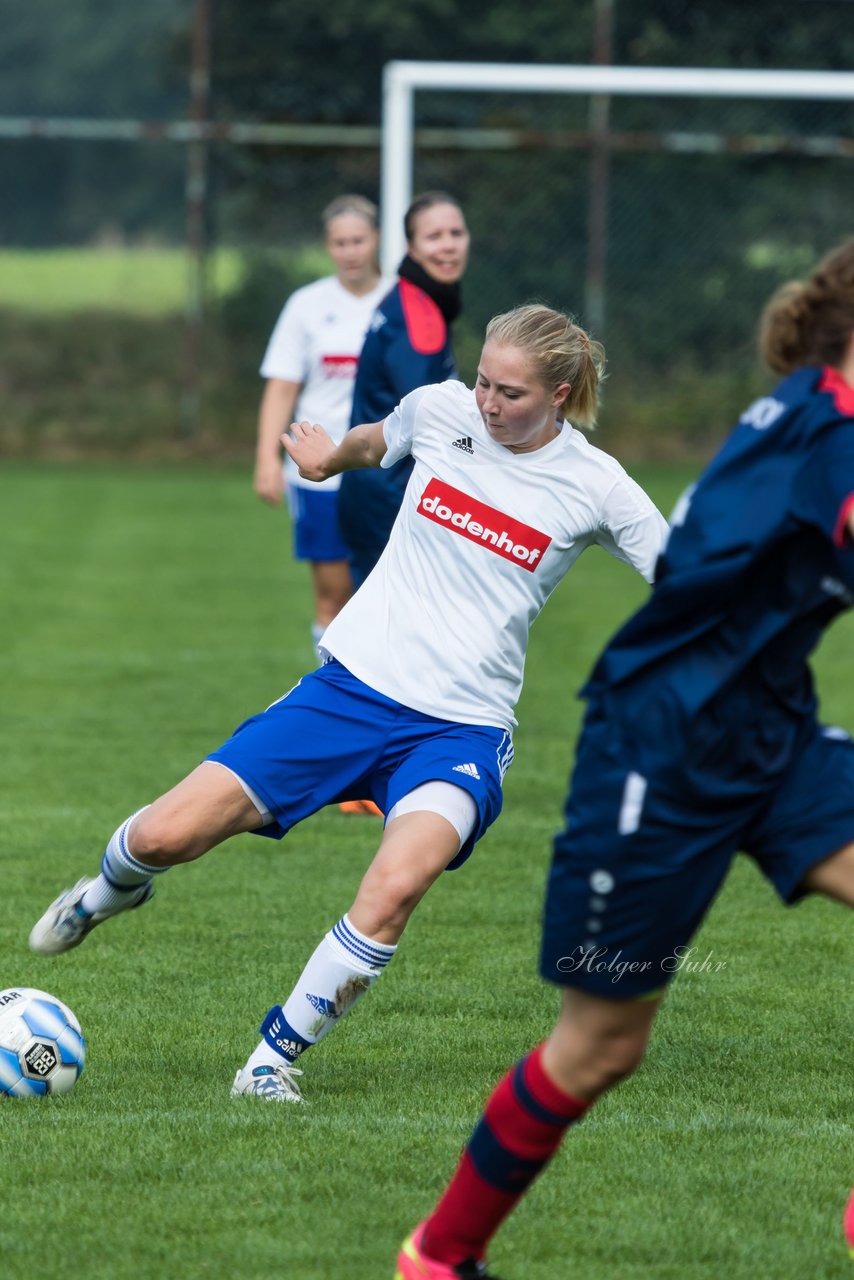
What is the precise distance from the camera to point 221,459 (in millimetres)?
19844

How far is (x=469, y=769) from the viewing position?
4.30 metres

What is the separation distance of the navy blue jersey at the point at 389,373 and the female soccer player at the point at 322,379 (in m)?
1.11

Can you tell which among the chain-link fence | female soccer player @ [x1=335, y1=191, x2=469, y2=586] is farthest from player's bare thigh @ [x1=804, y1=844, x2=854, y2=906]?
the chain-link fence

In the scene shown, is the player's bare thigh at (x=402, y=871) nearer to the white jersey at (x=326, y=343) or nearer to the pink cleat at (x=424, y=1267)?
the pink cleat at (x=424, y=1267)

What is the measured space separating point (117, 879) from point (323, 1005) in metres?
0.60

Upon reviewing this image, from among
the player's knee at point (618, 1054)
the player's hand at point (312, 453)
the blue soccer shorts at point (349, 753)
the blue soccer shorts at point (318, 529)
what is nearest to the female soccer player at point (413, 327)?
the blue soccer shorts at point (318, 529)

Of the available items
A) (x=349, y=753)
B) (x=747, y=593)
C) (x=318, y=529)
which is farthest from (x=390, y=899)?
(x=318, y=529)

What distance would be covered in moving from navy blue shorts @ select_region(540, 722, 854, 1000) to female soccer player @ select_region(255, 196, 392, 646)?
514 centimetres

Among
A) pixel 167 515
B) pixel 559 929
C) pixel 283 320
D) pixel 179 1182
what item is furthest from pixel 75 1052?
pixel 167 515

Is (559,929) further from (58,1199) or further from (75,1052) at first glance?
(75,1052)

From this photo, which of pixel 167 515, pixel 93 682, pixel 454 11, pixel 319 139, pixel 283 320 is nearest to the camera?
pixel 283 320

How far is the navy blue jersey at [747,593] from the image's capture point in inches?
119

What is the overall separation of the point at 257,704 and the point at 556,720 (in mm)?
1446

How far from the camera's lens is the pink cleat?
3.21 metres
